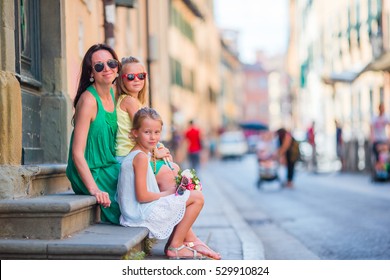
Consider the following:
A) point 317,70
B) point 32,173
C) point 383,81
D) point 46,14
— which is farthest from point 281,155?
point 317,70

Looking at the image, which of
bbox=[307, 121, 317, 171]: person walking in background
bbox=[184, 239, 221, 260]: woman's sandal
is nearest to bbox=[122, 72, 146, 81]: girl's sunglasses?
bbox=[184, 239, 221, 260]: woman's sandal

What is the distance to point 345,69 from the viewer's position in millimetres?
40219

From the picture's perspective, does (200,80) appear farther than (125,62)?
Yes

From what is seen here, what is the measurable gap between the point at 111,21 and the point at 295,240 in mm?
3583

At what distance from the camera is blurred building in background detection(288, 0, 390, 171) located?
28.2m

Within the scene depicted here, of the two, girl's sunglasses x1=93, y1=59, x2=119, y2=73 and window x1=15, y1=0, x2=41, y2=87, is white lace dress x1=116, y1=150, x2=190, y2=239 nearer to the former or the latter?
girl's sunglasses x1=93, y1=59, x2=119, y2=73

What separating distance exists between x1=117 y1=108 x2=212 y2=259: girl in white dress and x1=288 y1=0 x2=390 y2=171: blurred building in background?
18278 millimetres

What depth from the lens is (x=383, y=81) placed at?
3011 cm

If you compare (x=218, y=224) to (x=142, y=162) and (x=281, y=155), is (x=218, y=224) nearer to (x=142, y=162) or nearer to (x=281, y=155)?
(x=142, y=162)

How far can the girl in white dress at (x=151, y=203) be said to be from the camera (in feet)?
19.4

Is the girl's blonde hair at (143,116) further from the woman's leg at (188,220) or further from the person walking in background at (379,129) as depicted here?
the person walking in background at (379,129)

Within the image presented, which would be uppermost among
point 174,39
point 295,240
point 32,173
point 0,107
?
point 174,39

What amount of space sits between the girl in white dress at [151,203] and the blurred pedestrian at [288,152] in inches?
594

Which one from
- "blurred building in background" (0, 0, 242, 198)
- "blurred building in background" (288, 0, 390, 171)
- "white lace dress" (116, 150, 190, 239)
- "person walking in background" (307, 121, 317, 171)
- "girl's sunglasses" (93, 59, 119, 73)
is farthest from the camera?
"person walking in background" (307, 121, 317, 171)
